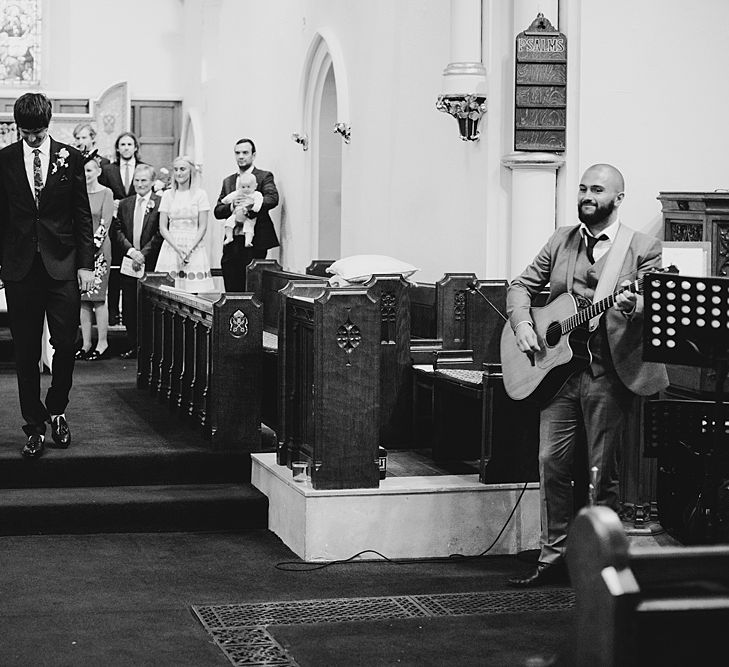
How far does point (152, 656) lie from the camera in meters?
4.29

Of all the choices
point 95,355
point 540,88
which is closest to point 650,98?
point 540,88

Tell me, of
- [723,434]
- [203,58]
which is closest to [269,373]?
[723,434]

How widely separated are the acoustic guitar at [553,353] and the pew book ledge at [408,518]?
67cm

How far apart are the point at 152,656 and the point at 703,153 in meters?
4.67

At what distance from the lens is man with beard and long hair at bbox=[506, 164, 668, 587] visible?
5.05 meters

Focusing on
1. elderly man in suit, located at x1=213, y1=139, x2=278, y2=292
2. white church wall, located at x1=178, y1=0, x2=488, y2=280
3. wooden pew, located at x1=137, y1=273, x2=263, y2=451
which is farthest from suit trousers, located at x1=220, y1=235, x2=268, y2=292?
wooden pew, located at x1=137, y1=273, x2=263, y2=451

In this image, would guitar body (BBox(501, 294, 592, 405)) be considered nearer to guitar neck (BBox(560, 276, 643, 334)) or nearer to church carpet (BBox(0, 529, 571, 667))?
guitar neck (BBox(560, 276, 643, 334))

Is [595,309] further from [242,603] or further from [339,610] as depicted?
[242,603]

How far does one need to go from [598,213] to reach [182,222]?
5.56 m

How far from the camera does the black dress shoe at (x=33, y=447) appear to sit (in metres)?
6.25

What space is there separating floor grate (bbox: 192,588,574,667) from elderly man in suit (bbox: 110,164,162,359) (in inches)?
221

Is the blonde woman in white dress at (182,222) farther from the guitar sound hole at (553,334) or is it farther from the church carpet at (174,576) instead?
the guitar sound hole at (553,334)

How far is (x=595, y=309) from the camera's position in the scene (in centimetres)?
490

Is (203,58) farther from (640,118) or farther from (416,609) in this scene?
(416,609)
